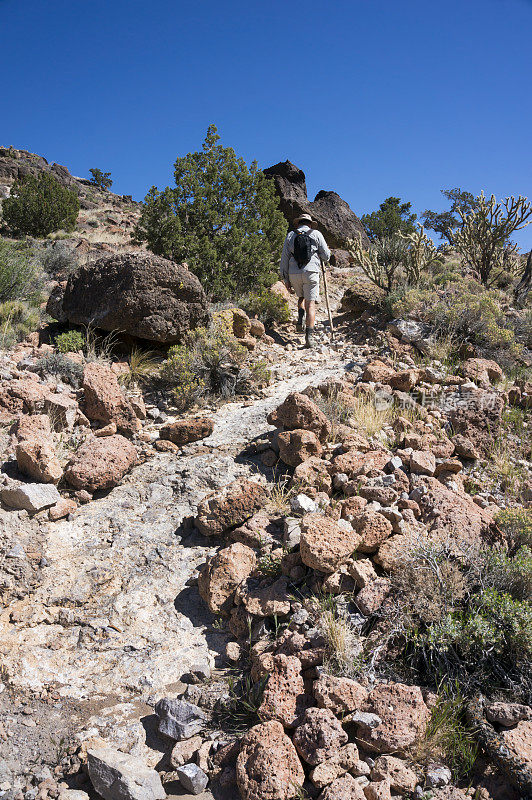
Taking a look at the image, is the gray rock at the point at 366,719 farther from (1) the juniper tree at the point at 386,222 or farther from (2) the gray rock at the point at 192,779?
(1) the juniper tree at the point at 386,222

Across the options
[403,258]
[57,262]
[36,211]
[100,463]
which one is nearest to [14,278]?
[57,262]

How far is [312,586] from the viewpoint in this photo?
3248mm

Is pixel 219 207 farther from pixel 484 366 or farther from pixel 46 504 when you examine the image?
pixel 46 504

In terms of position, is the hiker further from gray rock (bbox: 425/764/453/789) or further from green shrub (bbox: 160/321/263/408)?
gray rock (bbox: 425/764/453/789)

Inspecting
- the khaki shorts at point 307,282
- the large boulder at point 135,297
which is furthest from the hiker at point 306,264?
the large boulder at point 135,297

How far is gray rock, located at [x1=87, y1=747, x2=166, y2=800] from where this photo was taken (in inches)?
86.0

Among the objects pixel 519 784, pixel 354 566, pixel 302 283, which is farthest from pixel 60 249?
pixel 519 784

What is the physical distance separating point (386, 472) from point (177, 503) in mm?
1861

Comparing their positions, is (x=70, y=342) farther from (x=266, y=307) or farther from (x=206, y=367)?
(x=266, y=307)

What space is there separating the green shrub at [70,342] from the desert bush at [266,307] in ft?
10.9

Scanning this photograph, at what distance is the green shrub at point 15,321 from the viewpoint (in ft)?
21.8

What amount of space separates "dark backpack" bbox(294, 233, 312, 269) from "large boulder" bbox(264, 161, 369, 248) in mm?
8791

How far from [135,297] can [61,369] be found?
137cm

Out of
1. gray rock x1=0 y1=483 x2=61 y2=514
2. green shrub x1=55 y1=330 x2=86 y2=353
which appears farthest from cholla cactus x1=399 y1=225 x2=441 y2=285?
gray rock x1=0 y1=483 x2=61 y2=514
